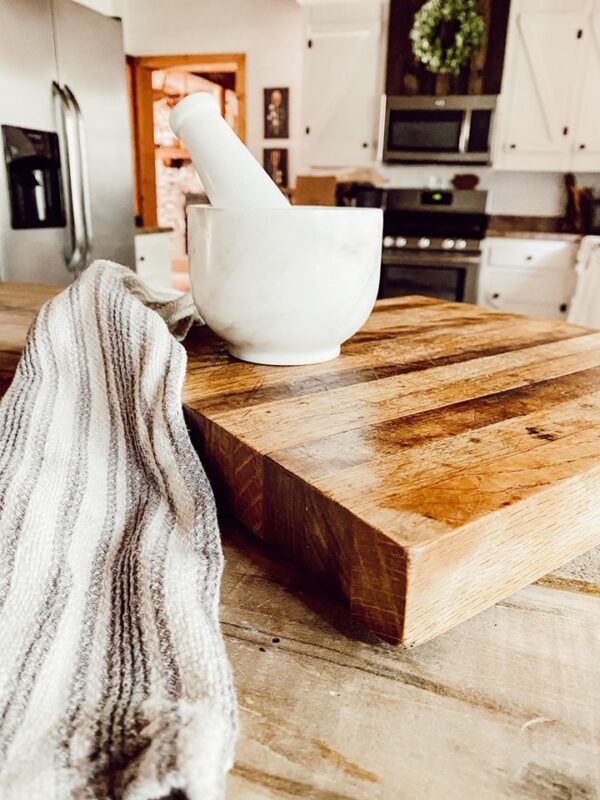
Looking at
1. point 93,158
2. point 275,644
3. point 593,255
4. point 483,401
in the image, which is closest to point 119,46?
point 93,158

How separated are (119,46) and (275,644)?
3.04 m

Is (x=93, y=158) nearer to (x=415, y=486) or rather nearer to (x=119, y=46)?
(x=119, y=46)

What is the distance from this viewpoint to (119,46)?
2729mm

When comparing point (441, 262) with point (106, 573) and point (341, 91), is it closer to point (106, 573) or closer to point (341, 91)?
point (341, 91)

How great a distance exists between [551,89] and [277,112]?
6.11ft

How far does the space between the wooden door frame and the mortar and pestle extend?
3.83 m

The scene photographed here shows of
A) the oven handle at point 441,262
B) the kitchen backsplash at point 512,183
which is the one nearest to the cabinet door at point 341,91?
the kitchen backsplash at point 512,183

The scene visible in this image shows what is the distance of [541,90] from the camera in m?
3.18

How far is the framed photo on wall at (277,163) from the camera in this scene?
436cm

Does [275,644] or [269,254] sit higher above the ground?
[269,254]

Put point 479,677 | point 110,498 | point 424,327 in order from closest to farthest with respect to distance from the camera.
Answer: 1. point 479,677
2. point 110,498
3. point 424,327

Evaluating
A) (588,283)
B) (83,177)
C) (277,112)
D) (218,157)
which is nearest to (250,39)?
(277,112)

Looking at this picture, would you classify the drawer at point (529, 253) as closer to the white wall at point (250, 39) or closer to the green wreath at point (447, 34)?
the white wall at point (250, 39)

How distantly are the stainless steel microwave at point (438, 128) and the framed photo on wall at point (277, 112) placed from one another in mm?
1142
